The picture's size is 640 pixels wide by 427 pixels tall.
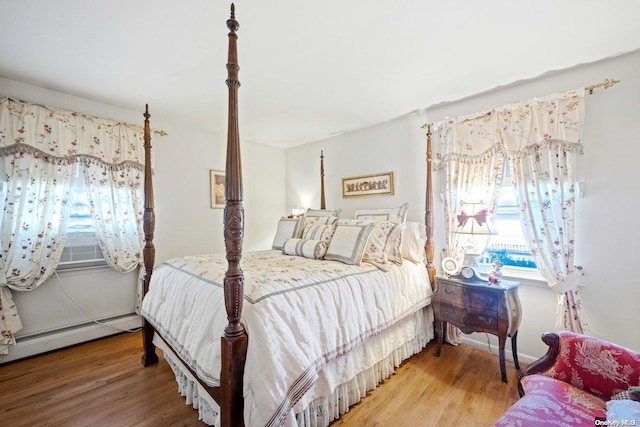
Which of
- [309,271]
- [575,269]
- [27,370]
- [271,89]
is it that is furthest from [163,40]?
[575,269]

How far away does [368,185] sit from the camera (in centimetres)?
354

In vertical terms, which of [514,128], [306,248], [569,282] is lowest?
[569,282]

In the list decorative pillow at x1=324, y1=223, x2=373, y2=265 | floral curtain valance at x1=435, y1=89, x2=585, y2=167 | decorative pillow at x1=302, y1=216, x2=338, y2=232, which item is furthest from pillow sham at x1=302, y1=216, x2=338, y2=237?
floral curtain valance at x1=435, y1=89, x2=585, y2=167

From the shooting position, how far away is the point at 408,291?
2379 mm

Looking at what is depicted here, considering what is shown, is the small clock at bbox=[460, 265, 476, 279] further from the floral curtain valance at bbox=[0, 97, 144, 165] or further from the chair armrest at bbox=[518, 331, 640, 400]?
the floral curtain valance at bbox=[0, 97, 144, 165]

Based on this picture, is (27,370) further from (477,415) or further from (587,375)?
(587,375)

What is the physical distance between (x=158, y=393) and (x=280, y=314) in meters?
1.32

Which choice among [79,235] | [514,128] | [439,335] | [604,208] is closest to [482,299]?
[439,335]

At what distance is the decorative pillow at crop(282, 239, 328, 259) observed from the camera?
8.32 feet

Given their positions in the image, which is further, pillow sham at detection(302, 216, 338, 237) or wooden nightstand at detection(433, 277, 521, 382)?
pillow sham at detection(302, 216, 338, 237)

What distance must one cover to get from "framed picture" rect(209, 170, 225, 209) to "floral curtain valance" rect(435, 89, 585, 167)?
9.37ft

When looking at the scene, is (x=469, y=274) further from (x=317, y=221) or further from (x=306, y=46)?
(x=306, y=46)

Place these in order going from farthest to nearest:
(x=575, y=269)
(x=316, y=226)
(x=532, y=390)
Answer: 1. (x=316, y=226)
2. (x=575, y=269)
3. (x=532, y=390)

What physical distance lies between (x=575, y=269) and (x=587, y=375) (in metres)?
1.16
